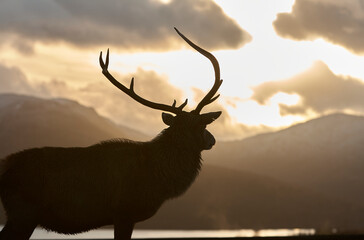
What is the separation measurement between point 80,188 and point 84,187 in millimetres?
62

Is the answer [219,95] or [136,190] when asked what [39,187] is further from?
[219,95]

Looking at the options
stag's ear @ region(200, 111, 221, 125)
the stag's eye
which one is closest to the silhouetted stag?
the stag's eye

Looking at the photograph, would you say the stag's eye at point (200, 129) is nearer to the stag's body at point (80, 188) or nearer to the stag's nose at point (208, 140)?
the stag's nose at point (208, 140)

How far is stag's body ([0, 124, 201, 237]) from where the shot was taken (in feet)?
28.6

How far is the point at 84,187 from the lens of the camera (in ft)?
29.1

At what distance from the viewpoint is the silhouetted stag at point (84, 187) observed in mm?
8680

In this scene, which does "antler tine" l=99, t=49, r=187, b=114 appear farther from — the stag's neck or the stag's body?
the stag's body

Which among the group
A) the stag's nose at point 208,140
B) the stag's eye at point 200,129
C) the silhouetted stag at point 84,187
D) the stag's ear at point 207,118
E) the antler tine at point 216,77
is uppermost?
the antler tine at point 216,77

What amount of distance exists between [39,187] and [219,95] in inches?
139

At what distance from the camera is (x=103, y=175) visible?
899cm

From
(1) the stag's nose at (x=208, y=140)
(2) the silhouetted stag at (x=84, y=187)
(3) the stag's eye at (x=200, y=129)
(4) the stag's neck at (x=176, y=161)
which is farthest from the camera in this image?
(3) the stag's eye at (x=200, y=129)

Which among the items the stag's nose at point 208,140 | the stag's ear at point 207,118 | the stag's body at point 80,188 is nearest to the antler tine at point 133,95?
the stag's ear at point 207,118

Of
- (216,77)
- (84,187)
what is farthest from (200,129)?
Result: (84,187)

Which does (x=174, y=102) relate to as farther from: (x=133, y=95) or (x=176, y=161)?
(x=176, y=161)
